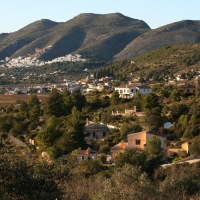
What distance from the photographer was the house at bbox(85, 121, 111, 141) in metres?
31.0

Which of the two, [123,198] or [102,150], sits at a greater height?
[123,198]

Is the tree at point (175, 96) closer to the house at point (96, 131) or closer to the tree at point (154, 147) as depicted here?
the house at point (96, 131)

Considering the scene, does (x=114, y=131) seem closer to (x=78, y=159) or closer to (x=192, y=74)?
(x=78, y=159)

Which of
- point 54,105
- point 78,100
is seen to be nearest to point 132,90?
point 78,100

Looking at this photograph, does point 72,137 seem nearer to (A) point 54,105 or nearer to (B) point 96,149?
(B) point 96,149

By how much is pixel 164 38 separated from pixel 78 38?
3692 centimetres

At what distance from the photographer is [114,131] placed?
31.0 m

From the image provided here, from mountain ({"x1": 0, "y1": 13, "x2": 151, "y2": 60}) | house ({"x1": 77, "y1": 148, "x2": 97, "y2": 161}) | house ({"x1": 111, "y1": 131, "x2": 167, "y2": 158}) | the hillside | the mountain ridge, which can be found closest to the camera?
house ({"x1": 77, "y1": 148, "x2": 97, "y2": 161})

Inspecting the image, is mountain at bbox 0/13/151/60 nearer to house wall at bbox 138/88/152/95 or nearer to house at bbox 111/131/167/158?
house wall at bbox 138/88/152/95

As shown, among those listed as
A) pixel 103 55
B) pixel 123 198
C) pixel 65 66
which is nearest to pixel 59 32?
pixel 103 55

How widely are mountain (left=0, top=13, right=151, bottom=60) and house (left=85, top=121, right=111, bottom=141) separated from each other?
90.0 meters

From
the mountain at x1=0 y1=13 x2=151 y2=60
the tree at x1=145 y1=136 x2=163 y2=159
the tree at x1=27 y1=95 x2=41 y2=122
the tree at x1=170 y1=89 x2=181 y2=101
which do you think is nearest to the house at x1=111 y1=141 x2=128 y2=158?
the tree at x1=145 y1=136 x2=163 y2=159

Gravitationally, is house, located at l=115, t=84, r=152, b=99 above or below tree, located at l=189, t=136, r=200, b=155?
above

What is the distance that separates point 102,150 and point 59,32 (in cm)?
12139
